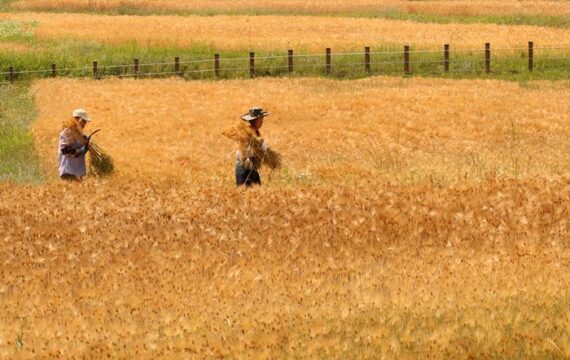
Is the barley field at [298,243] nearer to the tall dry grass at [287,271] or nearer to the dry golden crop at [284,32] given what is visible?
the tall dry grass at [287,271]

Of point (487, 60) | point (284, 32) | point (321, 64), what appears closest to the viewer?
point (487, 60)

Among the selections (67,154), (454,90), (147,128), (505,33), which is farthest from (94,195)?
(505,33)

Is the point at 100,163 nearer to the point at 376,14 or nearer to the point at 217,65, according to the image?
the point at 217,65

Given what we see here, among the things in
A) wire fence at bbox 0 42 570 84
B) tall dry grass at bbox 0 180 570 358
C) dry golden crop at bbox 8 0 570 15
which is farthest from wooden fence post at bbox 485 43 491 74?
tall dry grass at bbox 0 180 570 358

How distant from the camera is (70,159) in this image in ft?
61.1

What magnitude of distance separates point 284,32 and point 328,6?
1792 cm

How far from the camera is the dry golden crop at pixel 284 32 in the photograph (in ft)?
187

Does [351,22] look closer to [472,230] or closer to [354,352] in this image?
[472,230]

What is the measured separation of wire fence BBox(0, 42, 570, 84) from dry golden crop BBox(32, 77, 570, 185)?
799cm

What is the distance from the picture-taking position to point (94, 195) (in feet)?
54.0

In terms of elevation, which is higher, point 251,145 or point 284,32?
point 251,145

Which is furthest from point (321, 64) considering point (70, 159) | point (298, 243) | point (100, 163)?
point (298, 243)

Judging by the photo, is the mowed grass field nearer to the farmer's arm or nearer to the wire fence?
the farmer's arm

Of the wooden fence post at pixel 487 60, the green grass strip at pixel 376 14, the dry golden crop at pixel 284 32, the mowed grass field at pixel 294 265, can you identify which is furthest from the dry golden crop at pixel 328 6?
the mowed grass field at pixel 294 265
